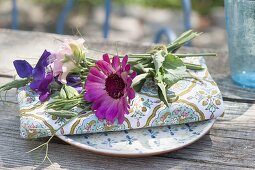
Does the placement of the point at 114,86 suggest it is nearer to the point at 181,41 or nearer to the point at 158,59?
the point at 158,59

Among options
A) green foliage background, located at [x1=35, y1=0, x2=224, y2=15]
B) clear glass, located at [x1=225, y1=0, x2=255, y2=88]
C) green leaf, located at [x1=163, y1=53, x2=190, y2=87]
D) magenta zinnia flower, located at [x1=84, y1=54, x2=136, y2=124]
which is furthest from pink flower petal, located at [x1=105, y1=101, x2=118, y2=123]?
green foliage background, located at [x1=35, y1=0, x2=224, y2=15]

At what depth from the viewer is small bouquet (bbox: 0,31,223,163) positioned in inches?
36.4

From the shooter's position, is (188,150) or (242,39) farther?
(242,39)

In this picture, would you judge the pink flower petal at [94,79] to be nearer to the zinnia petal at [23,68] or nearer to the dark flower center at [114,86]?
the dark flower center at [114,86]

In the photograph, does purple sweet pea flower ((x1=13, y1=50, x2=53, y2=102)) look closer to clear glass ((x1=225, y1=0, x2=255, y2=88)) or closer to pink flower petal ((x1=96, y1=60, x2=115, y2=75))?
pink flower petal ((x1=96, y1=60, x2=115, y2=75))

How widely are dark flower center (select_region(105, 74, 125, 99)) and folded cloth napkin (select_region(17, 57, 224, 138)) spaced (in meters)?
0.06

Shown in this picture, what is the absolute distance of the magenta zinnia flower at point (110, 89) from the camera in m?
0.92

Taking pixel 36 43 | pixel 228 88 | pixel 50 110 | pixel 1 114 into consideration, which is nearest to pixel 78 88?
pixel 50 110

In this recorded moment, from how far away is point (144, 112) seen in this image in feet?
3.20

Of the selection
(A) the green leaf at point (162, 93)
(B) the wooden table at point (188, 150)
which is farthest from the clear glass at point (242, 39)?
(A) the green leaf at point (162, 93)

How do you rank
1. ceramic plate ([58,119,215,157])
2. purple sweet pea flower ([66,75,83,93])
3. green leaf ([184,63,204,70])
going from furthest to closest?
1. green leaf ([184,63,204,70])
2. purple sweet pea flower ([66,75,83,93])
3. ceramic plate ([58,119,215,157])

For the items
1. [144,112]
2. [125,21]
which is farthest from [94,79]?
[125,21]

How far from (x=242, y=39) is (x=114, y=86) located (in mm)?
381

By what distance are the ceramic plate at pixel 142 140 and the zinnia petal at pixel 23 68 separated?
0.16 meters
